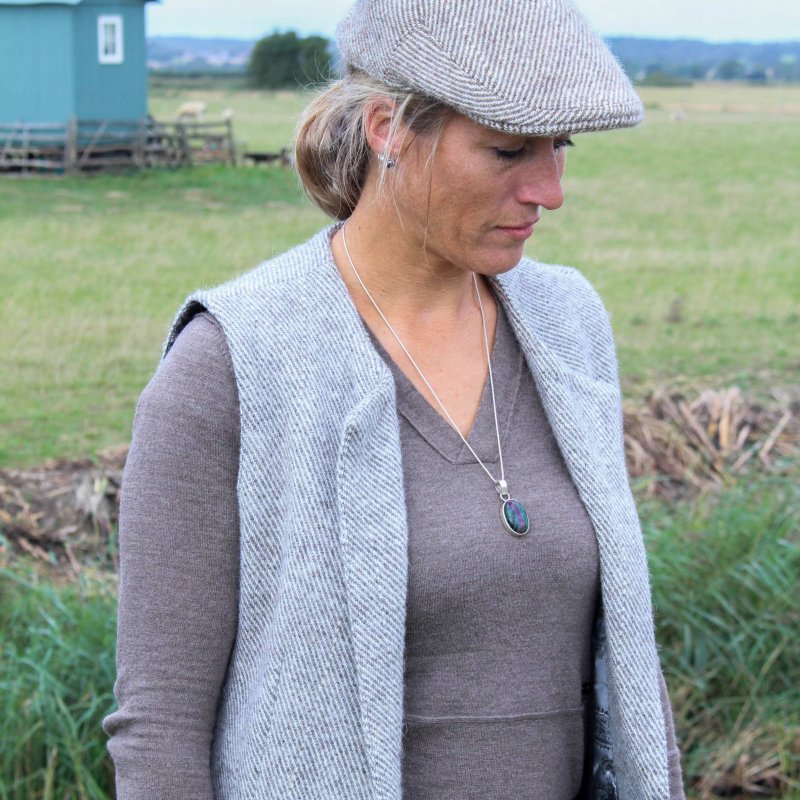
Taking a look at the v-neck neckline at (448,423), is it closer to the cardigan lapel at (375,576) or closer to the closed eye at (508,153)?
the cardigan lapel at (375,576)

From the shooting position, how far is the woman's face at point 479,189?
1805 millimetres

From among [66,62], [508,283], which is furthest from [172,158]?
[508,283]

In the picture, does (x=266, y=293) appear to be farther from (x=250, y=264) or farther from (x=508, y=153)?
(x=250, y=264)

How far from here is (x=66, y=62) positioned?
67.6 ft

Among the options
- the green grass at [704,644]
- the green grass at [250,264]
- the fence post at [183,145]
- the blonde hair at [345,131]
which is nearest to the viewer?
the blonde hair at [345,131]

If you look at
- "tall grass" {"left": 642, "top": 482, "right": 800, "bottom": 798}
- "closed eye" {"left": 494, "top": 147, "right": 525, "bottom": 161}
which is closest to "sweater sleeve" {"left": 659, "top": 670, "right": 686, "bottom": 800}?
"closed eye" {"left": 494, "top": 147, "right": 525, "bottom": 161}

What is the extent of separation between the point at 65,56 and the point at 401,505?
66.8 feet

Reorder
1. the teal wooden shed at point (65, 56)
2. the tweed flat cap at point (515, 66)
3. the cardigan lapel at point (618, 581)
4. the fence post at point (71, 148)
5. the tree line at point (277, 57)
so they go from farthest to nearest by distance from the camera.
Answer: the tree line at point (277, 57) < the fence post at point (71, 148) < the teal wooden shed at point (65, 56) < the cardigan lapel at point (618, 581) < the tweed flat cap at point (515, 66)

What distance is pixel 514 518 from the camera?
1.84 m

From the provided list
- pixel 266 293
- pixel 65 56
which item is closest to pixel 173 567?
pixel 266 293

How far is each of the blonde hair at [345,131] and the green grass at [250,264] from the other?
22cm

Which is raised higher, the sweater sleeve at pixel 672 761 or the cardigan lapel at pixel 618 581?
the cardigan lapel at pixel 618 581

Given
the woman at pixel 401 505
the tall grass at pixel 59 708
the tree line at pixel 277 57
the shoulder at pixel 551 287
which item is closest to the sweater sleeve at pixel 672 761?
the woman at pixel 401 505

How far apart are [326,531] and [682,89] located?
77.1 meters
